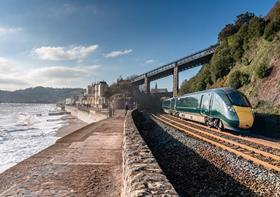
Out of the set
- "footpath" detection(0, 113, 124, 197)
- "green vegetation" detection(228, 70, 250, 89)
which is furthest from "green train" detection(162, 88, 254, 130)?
"footpath" detection(0, 113, 124, 197)

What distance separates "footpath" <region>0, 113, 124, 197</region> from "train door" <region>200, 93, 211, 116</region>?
8923 millimetres

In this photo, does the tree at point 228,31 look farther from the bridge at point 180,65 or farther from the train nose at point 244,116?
the train nose at point 244,116

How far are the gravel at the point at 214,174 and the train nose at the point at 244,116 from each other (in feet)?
14.2

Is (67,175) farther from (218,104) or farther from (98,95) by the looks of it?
(98,95)

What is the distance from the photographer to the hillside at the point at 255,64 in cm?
1939

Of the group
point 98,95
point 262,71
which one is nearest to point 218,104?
point 262,71

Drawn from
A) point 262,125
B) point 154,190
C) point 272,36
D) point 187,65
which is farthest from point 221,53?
point 154,190

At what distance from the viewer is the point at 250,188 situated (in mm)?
5973

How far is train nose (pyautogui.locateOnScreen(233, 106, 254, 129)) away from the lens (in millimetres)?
14078

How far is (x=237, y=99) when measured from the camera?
14797 millimetres

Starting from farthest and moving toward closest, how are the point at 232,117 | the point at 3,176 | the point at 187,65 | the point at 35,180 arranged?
the point at 187,65 → the point at 232,117 → the point at 3,176 → the point at 35,180

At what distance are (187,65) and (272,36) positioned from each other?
84.0ft

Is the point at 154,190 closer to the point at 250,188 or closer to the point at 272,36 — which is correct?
the point at 250,188

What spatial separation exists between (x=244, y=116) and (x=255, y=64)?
12050 millimetres
